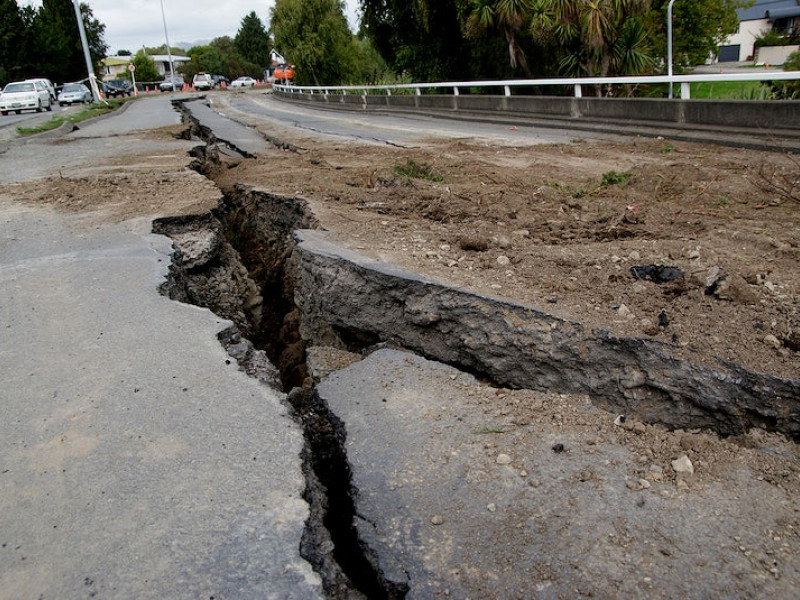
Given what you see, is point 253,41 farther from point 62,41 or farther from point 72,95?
point 72,95

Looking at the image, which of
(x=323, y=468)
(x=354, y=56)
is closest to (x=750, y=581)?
(x=323, y=468)

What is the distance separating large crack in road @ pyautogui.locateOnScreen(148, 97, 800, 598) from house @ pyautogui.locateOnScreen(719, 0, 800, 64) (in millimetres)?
45077

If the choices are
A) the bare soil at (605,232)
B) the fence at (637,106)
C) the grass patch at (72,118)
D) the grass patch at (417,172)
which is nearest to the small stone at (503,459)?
the bare soil at (605,232)

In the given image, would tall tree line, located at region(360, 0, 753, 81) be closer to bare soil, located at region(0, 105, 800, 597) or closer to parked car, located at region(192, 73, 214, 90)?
bare soil, located at region(0, 105, 800, 597)

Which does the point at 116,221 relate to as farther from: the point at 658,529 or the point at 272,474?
the point at 658,529

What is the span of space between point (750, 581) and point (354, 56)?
145 ft

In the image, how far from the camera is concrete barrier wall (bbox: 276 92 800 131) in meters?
9.05

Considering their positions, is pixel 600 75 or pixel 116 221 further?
pixel 600 75

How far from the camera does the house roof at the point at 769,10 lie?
42.0 m

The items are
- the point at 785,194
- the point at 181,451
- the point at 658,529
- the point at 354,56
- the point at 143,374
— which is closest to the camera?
the point at 658,529

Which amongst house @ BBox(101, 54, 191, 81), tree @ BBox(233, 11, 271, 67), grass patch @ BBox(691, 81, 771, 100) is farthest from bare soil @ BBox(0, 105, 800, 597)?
house @ BBox(101, 54, 191, 81)

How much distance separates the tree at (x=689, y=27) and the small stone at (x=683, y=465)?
1826 cm

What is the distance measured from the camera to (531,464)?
2.53 meters

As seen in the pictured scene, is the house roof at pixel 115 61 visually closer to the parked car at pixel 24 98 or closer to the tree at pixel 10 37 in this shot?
the tree at pixel 10 37
